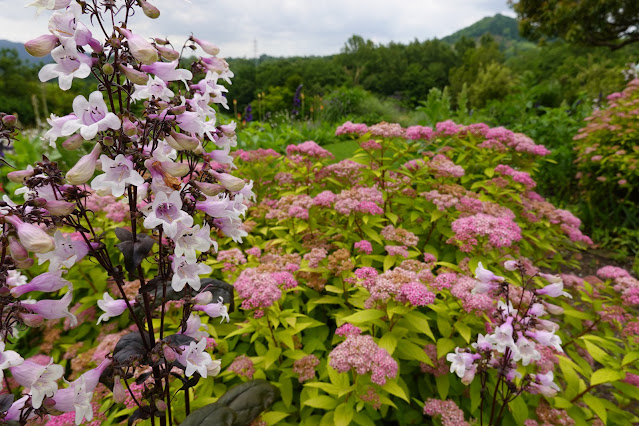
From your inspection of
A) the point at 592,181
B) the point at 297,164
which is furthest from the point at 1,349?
the point at 592,181

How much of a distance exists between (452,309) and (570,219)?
75.4 inches

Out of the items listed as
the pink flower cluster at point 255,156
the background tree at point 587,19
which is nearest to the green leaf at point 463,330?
the pink flower cluster at point 255,156

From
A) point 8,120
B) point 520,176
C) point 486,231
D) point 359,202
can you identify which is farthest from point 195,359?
point 520,176

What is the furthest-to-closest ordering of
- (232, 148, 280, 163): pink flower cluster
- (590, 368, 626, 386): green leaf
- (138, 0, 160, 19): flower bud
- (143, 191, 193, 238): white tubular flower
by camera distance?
1. (232, 148, 280, 163): pink flower cluster
2. (590, 368, 626, 386): green leaf
3. (138, 0, 160, 19): flower bud
4. (143, 191, 193, 238): white tubular flower

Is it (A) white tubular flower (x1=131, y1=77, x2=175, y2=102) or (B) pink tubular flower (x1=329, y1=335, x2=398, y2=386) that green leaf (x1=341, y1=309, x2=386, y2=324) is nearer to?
(B) pink tubular flower (x1=329, y1=335, x2=398, y2=386)

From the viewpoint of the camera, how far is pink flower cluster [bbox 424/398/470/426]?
1.68 m

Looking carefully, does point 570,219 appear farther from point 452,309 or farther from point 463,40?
point 463,40

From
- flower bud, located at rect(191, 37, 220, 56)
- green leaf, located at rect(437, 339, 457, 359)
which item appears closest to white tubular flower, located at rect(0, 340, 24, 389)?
flower bud, located at rect(191, 37, 220, 56)

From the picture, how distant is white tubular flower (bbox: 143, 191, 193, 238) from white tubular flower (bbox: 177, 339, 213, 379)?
44cm

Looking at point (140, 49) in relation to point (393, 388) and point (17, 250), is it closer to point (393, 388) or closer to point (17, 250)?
point (17, 250)

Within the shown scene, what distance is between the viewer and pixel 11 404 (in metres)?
1.01

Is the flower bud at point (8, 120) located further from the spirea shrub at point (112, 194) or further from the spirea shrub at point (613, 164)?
the spirea shrub at point (613, 164)

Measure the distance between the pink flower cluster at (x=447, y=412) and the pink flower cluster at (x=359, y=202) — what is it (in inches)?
48.7

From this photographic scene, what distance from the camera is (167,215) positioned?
3.32 ft
